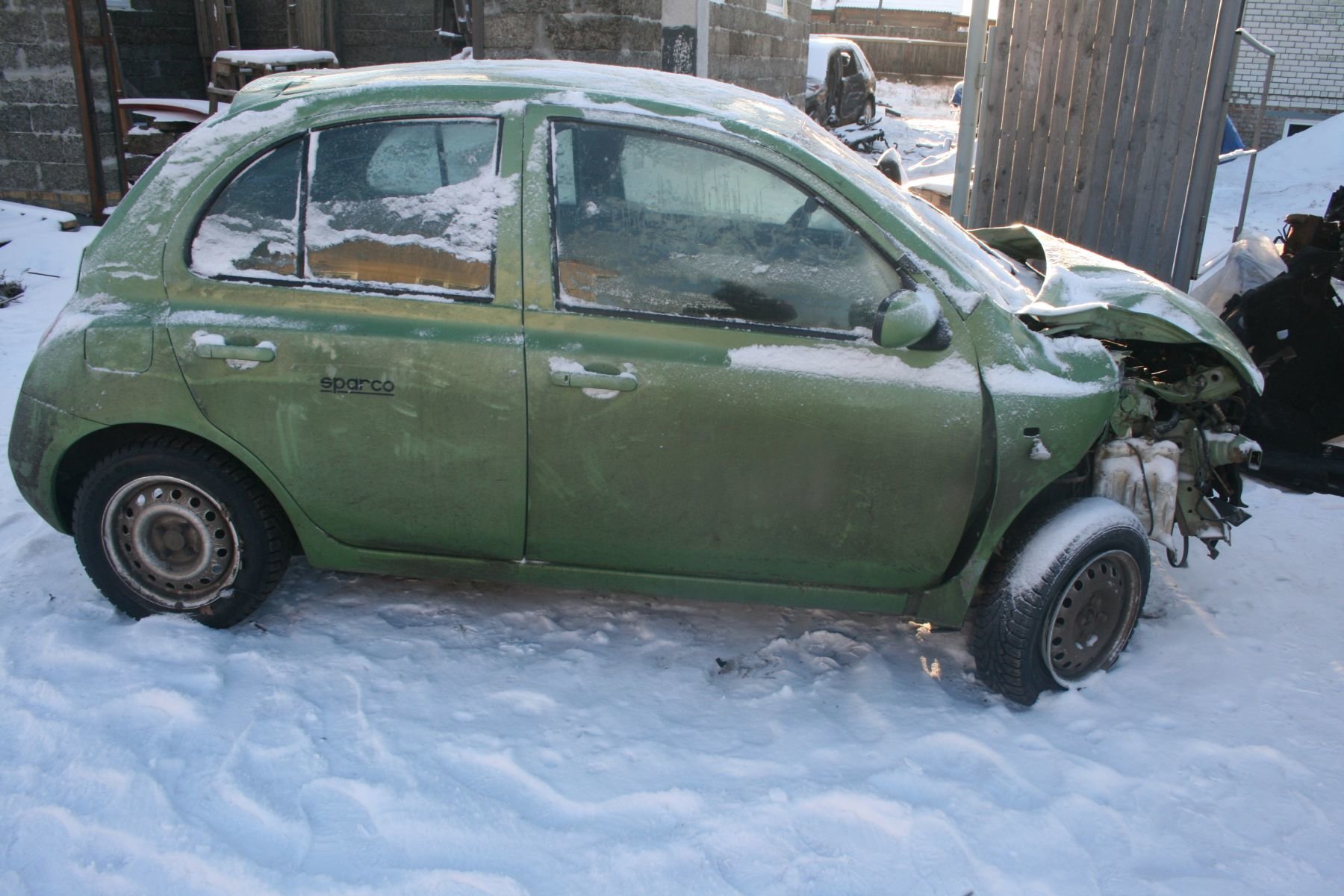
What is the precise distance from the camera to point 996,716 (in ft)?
10.8

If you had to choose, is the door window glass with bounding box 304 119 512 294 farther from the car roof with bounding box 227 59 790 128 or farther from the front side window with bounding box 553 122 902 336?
the front side window with bounding box 553 122 902 336

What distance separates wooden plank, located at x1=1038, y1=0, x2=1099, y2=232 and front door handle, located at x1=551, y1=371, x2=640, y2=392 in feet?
17.7

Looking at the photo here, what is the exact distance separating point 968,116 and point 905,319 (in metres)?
5.19

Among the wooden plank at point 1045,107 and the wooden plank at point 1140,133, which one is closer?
the wooden plank at point 1140,133

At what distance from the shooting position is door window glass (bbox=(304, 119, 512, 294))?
124 inches

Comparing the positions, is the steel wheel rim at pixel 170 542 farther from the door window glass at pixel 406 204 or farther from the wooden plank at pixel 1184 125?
the wooden plank at pixel 1184 125

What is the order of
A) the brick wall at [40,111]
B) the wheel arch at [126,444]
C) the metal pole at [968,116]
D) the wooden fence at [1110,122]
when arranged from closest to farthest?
the wheel arch at [126,444] < the wooden fence at [1110,122] < the metal pole at [968,116] < the brick wall at [40,111]

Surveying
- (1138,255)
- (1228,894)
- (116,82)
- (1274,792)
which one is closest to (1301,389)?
(1138,255)

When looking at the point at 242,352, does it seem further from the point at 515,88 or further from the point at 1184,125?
the point at 1184,125

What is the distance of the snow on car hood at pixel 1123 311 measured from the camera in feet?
10.9

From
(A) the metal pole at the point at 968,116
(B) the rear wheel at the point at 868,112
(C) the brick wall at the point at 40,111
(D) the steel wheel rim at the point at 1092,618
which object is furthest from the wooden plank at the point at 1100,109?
(B) the rear wheel at the point at 868,112

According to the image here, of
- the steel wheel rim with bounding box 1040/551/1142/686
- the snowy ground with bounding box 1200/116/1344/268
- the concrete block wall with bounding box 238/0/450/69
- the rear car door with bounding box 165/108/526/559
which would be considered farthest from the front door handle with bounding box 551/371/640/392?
the concrete block wall with bounding box 238/0/450/69

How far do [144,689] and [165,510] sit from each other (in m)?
0.58

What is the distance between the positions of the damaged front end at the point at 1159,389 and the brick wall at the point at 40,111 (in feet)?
27.8
